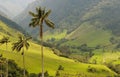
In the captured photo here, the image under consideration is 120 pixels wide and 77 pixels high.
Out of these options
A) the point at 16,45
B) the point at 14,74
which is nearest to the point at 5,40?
the point at 16,45

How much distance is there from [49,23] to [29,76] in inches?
4791

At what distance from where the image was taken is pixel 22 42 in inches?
4392

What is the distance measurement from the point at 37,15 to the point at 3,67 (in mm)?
101200

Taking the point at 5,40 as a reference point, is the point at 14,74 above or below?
below

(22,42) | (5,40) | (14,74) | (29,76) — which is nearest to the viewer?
(22,42)

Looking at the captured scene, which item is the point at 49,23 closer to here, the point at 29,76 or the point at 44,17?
the point at 44,17

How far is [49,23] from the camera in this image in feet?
268

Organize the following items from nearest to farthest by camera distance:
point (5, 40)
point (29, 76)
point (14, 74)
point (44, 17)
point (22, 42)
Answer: point (44, 17) < point (22, 42) < point (5, 40) < point (14, 74) < point (29, 76)

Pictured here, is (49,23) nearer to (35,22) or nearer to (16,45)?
(35,22)

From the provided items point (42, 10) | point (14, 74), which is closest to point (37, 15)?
point (42, 10)

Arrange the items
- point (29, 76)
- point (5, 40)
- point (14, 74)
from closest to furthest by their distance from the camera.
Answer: point (5, 40), point (14, 74), point (29, 76)

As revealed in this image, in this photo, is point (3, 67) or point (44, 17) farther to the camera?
point (3, 67)

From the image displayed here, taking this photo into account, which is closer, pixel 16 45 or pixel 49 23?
pixel 49 23

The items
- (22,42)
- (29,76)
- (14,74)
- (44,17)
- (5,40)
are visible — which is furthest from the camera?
(29,76)
